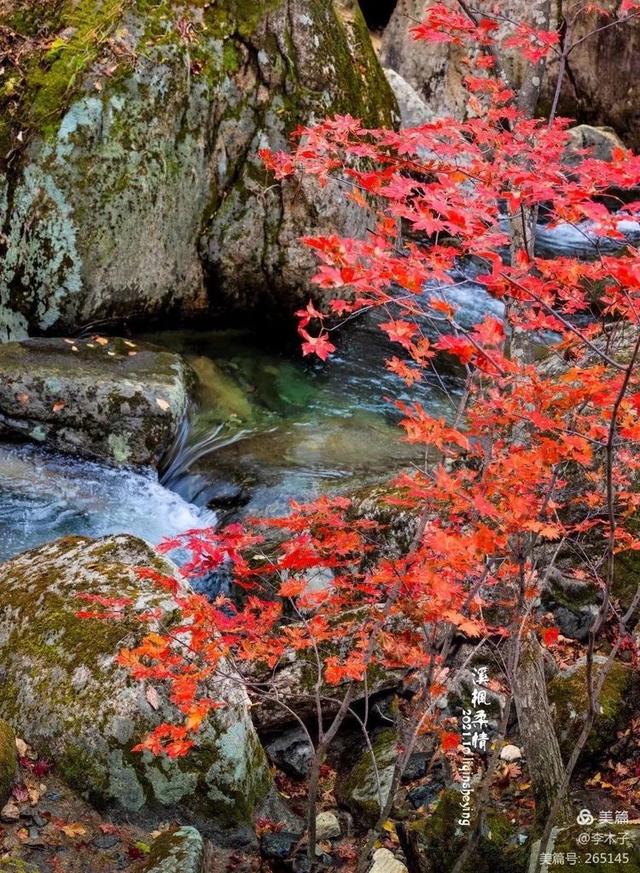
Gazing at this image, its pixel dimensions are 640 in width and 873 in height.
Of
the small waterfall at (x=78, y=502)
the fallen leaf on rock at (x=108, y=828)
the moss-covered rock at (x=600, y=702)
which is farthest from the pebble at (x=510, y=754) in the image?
the small waterfall at (x=78, y=502)

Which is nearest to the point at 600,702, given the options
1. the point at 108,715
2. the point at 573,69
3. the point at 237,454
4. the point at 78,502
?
the point at 108,715

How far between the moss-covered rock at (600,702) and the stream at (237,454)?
6.98ft

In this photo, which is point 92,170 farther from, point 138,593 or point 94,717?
point 94,717

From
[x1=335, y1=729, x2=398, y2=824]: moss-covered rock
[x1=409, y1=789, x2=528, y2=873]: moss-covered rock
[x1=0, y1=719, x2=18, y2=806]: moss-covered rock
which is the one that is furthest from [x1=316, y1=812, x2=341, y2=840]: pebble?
[x1=0, y1=719, x2=18, y2=806]: moss-covered rock

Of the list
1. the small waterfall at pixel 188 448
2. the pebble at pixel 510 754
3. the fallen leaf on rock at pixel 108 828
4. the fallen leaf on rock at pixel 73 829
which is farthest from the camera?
the small waterfall at pixel 188 448

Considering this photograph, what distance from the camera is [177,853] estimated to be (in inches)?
138

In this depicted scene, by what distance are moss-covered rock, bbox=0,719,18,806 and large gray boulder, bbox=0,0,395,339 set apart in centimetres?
576

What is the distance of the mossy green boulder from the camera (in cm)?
417

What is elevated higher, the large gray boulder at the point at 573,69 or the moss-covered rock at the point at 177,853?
the large gray boulder at the point at 573,69

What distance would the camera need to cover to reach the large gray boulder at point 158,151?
27.9 ft

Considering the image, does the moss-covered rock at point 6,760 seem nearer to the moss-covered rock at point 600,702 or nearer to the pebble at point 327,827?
the pebble at point 327,827

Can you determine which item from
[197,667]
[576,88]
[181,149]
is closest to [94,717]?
[197,667]

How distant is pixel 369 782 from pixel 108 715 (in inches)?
64.8

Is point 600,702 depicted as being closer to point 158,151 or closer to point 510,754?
point 510,754
